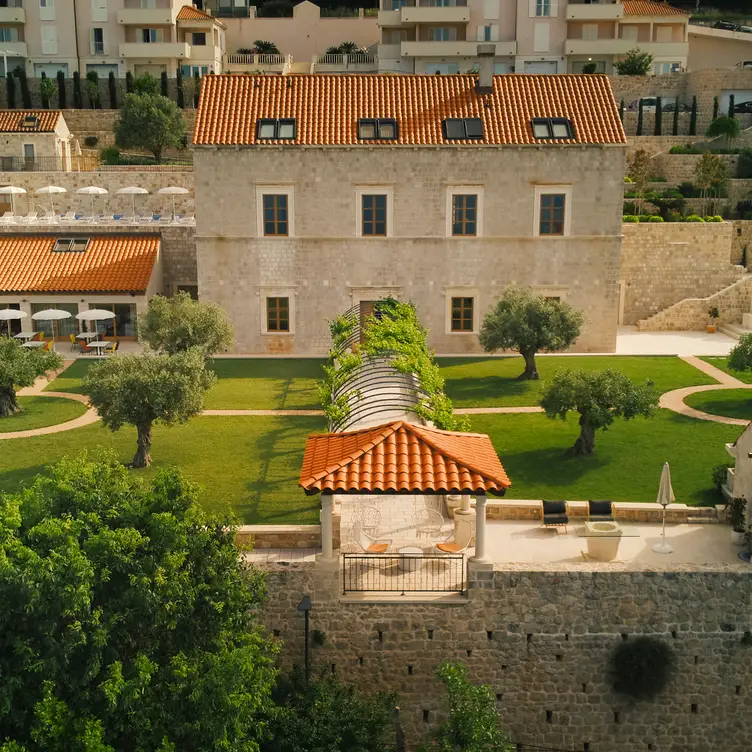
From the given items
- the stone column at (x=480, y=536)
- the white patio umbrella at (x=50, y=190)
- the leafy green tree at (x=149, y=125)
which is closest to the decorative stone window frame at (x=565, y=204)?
the stone column at (x=480, y=536)

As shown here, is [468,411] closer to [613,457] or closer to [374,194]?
[613,457]

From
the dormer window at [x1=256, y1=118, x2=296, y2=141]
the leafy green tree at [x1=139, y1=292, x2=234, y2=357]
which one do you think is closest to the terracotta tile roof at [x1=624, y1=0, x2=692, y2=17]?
the dormer window at [x1=256, y1=118, x2=296, y2=141]

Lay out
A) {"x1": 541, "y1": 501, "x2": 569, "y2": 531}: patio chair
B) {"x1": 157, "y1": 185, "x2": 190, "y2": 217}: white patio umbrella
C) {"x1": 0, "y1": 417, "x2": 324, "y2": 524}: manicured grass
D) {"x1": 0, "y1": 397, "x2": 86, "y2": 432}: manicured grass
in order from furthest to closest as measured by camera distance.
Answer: {"x1": 157, "y1": 185, "x2": 190, "y2": 217}: white patio umbrella
{"x1": 0, "y1": 397, "x2": 86, "y2": 432}: manicured grass
{"x1": 0, "y1": 417, "x2": 324, "y2": 524}: manicured grass
{"x1": 541, "y1": 501, "x2": 569, "y2": 531}: patio chair

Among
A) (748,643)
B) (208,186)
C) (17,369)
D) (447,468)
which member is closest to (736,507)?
(748,643)

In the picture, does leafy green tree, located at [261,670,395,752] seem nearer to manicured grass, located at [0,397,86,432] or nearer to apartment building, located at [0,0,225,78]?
manicured grass, located at [0,397,86,432]

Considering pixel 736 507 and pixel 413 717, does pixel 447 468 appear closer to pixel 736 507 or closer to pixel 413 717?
pixel 413 717
